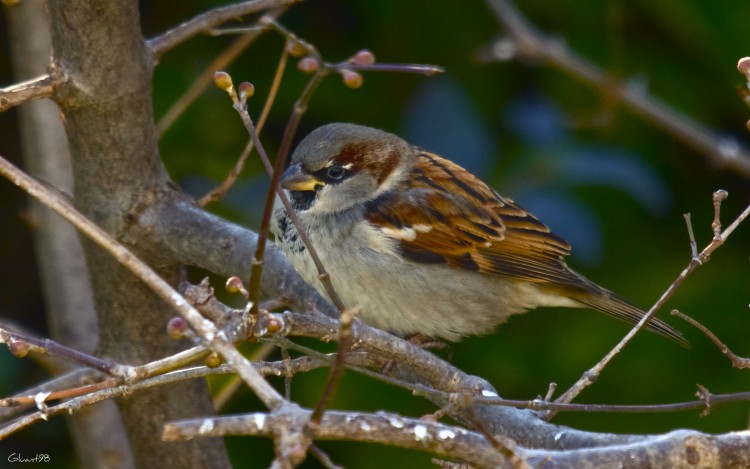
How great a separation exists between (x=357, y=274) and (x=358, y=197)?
25 cm

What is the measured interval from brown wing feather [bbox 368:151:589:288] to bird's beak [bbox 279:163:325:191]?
17 cm

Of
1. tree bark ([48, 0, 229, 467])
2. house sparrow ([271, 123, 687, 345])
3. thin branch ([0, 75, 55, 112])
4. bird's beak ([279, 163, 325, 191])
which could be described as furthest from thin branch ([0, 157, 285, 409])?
bird's beak ([279, 163, 325, 191])

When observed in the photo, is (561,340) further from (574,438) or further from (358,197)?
(574,438)

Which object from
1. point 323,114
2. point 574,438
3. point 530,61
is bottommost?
point 574,438

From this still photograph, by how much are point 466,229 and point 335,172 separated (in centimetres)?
40

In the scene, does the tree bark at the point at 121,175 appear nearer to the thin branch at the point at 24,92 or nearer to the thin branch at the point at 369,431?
the thin branch at the point at 24,92

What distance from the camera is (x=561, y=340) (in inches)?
115

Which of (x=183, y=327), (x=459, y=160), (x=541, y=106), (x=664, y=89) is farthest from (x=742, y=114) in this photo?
(x=183, y=327)

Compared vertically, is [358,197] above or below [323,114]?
below

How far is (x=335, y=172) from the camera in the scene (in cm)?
277

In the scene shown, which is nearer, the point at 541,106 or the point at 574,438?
the point at 574,438

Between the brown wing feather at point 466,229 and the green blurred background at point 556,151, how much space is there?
0.50 ft

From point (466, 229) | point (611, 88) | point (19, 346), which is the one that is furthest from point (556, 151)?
point (19, 346)

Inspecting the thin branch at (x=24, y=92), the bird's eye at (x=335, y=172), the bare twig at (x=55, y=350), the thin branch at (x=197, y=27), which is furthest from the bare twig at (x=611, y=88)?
the bare twig at (x=55, y=350)
